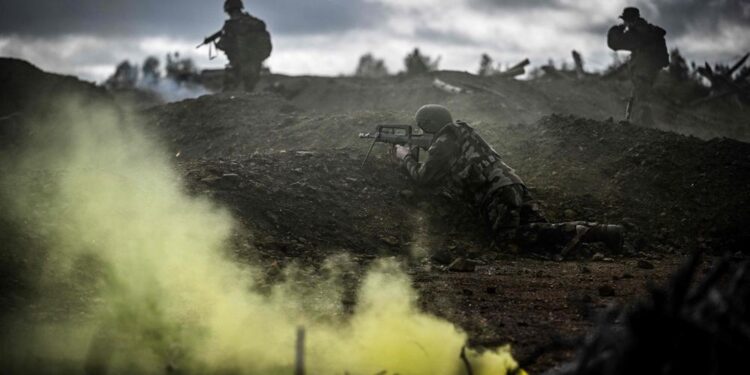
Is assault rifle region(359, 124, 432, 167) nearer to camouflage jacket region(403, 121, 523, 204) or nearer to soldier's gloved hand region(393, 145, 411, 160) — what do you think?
soldier's gloved hand region(393, 145, 411, 160)

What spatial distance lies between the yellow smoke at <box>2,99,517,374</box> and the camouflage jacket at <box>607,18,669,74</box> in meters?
8.75

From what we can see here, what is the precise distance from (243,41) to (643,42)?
9.17 meters

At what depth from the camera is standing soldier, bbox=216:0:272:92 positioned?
574 inches

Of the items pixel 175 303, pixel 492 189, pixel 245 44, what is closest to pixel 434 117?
pixel 492 189

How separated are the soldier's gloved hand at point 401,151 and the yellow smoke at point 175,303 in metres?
2.28

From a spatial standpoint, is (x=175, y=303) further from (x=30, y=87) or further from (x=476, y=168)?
(x=30, y=87)

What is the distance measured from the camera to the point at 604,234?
6043 millimetres

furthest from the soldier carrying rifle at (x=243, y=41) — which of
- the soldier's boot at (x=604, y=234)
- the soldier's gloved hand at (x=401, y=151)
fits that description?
the soldier's boot at (x=604, y=234)

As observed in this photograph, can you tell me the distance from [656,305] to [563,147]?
7.94 metres

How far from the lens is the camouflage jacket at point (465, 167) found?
6.38 metres

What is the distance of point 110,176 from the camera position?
5.53 meters

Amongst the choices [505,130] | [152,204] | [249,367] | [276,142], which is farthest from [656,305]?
[276,142]

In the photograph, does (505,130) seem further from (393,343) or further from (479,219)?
(393,343)

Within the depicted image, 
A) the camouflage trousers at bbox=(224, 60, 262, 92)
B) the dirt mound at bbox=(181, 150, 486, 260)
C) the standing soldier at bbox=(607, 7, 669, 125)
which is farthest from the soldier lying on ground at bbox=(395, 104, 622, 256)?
the camouflage trousers at bbox=(224, 60, 262, 92)
